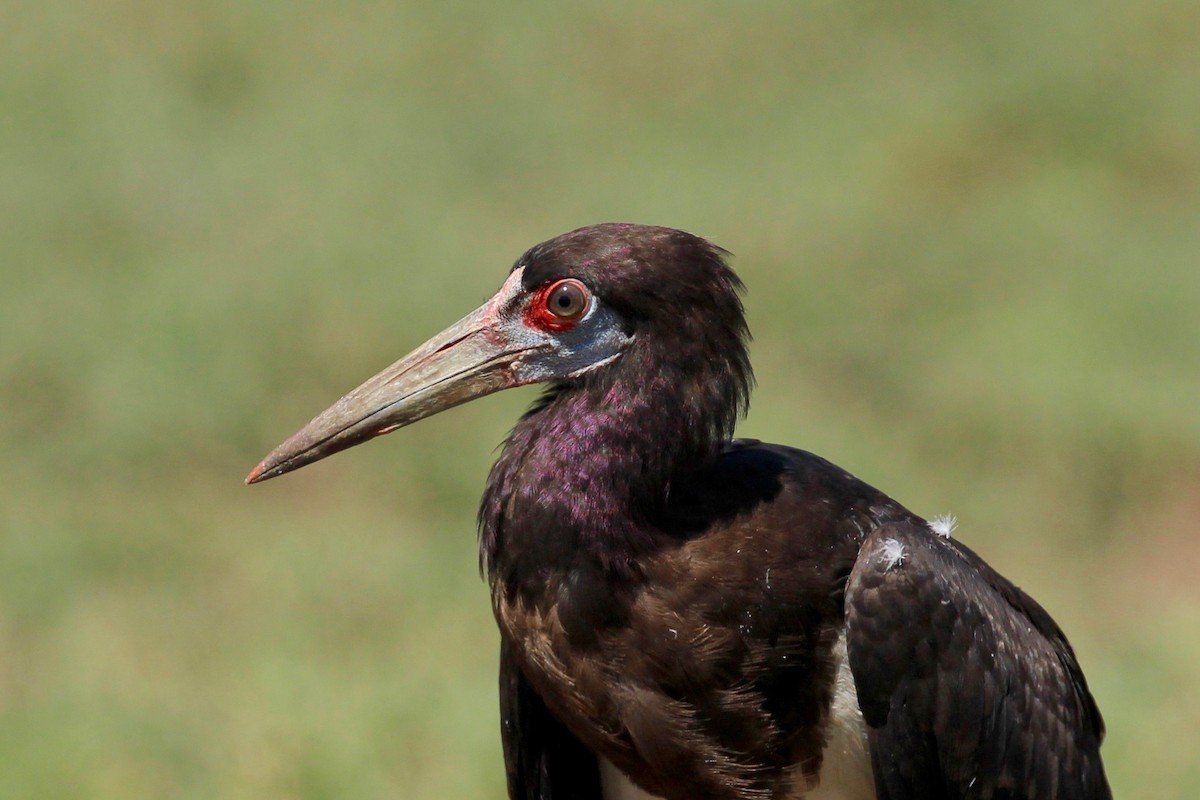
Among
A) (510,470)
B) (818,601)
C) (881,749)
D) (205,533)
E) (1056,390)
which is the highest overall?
(1056,390)

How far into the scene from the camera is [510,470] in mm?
4422

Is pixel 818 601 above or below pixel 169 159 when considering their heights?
below

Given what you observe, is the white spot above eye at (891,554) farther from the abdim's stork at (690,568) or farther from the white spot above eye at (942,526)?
the white spot above eye at (942,526)

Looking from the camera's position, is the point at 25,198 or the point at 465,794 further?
the point at 25,198

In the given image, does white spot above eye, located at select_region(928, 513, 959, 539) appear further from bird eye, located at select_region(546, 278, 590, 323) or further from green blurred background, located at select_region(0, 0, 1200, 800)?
green blurred background, located at select_region(0, 0, 1200, 800)

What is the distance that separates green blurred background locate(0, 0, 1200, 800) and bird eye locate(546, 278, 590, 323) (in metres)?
2.86

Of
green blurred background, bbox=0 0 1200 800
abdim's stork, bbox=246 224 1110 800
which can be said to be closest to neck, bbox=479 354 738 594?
abdim's stork, bbox=246 224 1110 800

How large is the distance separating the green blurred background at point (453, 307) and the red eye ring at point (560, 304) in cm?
280

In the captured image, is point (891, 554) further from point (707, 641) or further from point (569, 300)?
point (569, 300)

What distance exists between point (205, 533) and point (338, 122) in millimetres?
4095

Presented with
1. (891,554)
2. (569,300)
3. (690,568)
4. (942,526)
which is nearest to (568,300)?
(569,300)

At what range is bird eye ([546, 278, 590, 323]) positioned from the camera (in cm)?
448

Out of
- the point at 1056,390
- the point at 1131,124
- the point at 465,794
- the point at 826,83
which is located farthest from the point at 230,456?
the point at 1131,124

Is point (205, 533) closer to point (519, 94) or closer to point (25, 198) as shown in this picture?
point (25, 198)
